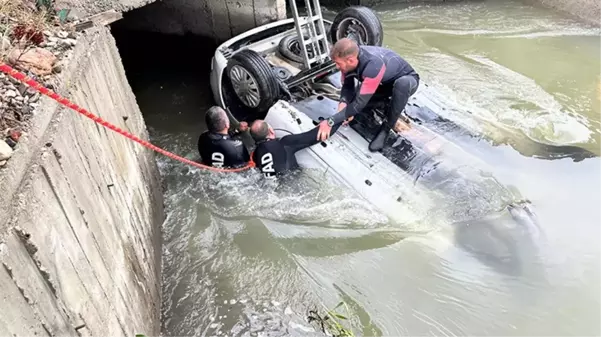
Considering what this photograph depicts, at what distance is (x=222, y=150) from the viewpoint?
5.19 m

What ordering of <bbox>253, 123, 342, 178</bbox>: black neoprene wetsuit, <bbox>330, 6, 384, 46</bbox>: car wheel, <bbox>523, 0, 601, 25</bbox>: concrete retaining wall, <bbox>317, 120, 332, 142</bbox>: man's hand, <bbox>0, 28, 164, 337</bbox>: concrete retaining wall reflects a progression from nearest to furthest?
<bbox>0, 28, 164, 337</bbox>: concrete retaining wall, <bbox>317, 120, 332, 142</bbox>: man's hand, <bbox>253, 123, 342, 178</bbox>: black neoprene wetsuit, <bbox>330, 6, 384, 46</bbox>: car wheel, <bbox>523, 0, 601, 25</bbox>: concrete retaining wall

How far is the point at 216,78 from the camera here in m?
6.27

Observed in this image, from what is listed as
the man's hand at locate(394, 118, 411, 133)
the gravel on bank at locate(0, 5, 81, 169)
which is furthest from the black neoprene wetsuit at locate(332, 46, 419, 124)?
the gravel on bank at locate(0, 5, 81, 169)

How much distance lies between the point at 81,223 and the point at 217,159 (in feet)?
8.50

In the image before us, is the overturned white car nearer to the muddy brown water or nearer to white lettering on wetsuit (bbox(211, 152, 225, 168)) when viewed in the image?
the muddy brown water

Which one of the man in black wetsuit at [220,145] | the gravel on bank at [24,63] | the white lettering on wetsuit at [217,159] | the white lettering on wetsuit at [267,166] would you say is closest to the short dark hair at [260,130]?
the white lettering on wetsuit at [267,166]

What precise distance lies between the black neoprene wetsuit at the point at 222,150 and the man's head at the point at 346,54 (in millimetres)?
1365

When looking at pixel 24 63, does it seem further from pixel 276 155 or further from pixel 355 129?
pixel 355 129

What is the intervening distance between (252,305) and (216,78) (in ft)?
10.3

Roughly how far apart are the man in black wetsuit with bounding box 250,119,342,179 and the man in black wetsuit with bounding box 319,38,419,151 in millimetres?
164

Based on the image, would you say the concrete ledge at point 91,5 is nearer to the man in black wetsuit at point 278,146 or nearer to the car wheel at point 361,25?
the man in black wetsuit at point 278,146

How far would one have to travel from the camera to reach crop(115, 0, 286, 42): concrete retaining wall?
794 cm

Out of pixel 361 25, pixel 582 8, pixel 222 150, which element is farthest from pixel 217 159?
pixel 582 8

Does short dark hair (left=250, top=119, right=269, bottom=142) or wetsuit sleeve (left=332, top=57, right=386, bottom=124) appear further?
short dark hair (left=250, top=119, right=269, bottom=142)
